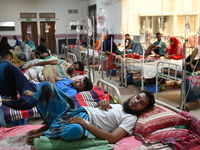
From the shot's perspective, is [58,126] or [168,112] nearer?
[58,126]

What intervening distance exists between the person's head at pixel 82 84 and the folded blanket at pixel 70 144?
1.49m

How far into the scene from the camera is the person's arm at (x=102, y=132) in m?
1.87

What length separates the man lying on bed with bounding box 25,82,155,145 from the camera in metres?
1.86

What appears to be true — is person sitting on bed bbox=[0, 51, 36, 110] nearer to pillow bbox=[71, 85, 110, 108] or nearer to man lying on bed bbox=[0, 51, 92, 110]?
man lying on bed bbox=[0, 51, 92, 110]

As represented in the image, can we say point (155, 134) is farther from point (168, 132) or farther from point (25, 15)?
point (25, 15)

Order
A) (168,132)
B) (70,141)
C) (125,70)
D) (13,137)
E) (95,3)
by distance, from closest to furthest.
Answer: (70,141) → (168,132) → (13,137) → (125,70) → (95,3)

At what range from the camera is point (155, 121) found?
79.3 inches

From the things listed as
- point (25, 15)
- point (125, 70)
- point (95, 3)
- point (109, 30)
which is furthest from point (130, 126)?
point (25, 15)

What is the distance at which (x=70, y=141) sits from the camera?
185 cm

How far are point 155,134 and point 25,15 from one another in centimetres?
1211

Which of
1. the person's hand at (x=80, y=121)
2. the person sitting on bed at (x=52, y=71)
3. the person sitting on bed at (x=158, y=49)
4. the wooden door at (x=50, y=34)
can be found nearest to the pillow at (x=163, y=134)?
the person's hand at (x=80, y=121)

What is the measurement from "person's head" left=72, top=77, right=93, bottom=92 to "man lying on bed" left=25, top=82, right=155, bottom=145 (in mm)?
1174

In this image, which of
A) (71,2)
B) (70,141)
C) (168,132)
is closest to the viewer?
(70,141)

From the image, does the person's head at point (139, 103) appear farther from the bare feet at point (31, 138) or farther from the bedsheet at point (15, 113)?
the bedsheet at point (15, 113)
